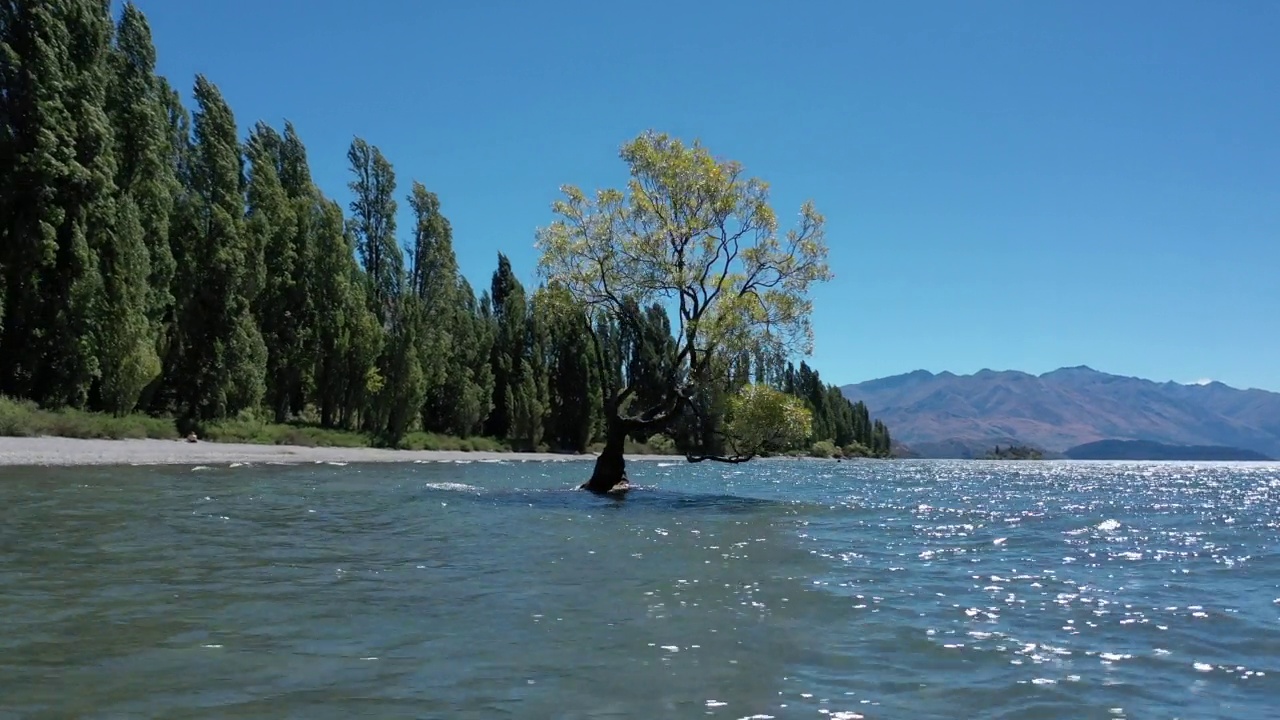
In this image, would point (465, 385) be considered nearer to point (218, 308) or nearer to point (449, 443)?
point (449, 443)

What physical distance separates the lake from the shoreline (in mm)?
14154

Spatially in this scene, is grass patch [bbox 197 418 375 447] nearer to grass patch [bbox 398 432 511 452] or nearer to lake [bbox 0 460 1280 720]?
grass patch [bbox 398 432 511 452]

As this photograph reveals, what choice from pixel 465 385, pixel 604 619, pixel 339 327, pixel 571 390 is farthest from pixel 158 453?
pixel 571 390

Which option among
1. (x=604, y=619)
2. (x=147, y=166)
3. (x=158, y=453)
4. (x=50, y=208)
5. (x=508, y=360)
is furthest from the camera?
(x=508, y=360)

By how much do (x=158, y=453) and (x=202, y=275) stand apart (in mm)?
15452

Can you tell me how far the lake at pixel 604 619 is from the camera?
5.96 metres

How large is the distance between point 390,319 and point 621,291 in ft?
144

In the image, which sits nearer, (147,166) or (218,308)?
(147,166)

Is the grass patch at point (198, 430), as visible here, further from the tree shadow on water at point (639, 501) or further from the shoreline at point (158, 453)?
the tree shadow on water at point (639, 501)

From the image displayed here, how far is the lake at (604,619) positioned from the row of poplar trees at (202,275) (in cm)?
1598

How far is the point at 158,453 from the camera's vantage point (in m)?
36.6

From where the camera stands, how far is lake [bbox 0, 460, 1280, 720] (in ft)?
19.6

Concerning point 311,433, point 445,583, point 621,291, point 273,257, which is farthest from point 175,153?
point 445,583

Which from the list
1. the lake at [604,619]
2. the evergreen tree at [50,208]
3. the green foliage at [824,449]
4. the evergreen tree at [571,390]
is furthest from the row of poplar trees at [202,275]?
the green foliage at [824,449]
